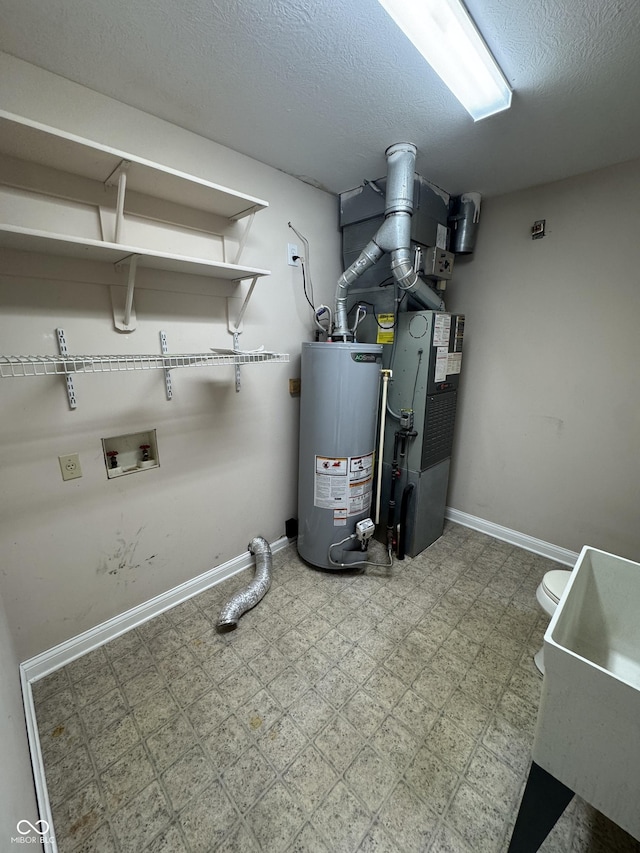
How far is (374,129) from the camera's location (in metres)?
1.56

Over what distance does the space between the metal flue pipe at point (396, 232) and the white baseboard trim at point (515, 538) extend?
1.78 metres

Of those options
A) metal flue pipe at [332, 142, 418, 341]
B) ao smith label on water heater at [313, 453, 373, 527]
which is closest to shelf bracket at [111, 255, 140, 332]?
metal flue pipe at [332, 142, 418, 341]

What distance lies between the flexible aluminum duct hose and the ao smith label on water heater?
47cm

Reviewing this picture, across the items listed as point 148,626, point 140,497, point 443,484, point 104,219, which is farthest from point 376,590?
point 104,219

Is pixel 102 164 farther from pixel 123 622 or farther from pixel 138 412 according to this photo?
pixel 123 622

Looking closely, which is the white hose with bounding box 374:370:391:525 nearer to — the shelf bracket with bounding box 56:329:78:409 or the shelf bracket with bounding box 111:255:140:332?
the shelf bracket with bounding box 111:255:140:332

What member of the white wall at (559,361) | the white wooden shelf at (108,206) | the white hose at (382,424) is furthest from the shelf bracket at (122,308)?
the white wall at (559,361)

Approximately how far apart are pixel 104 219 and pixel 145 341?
507 millimetres

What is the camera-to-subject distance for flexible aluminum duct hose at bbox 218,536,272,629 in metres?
1.72

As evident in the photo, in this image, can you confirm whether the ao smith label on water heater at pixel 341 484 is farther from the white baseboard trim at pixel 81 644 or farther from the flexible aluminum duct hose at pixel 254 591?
the white baseboard trim at pixel 81 644

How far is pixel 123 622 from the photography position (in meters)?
1.70

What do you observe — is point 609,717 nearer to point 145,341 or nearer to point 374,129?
point 145,341

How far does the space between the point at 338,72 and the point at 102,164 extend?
935 millimetres

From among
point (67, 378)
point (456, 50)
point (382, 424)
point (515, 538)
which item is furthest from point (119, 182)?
point (515, 538)
